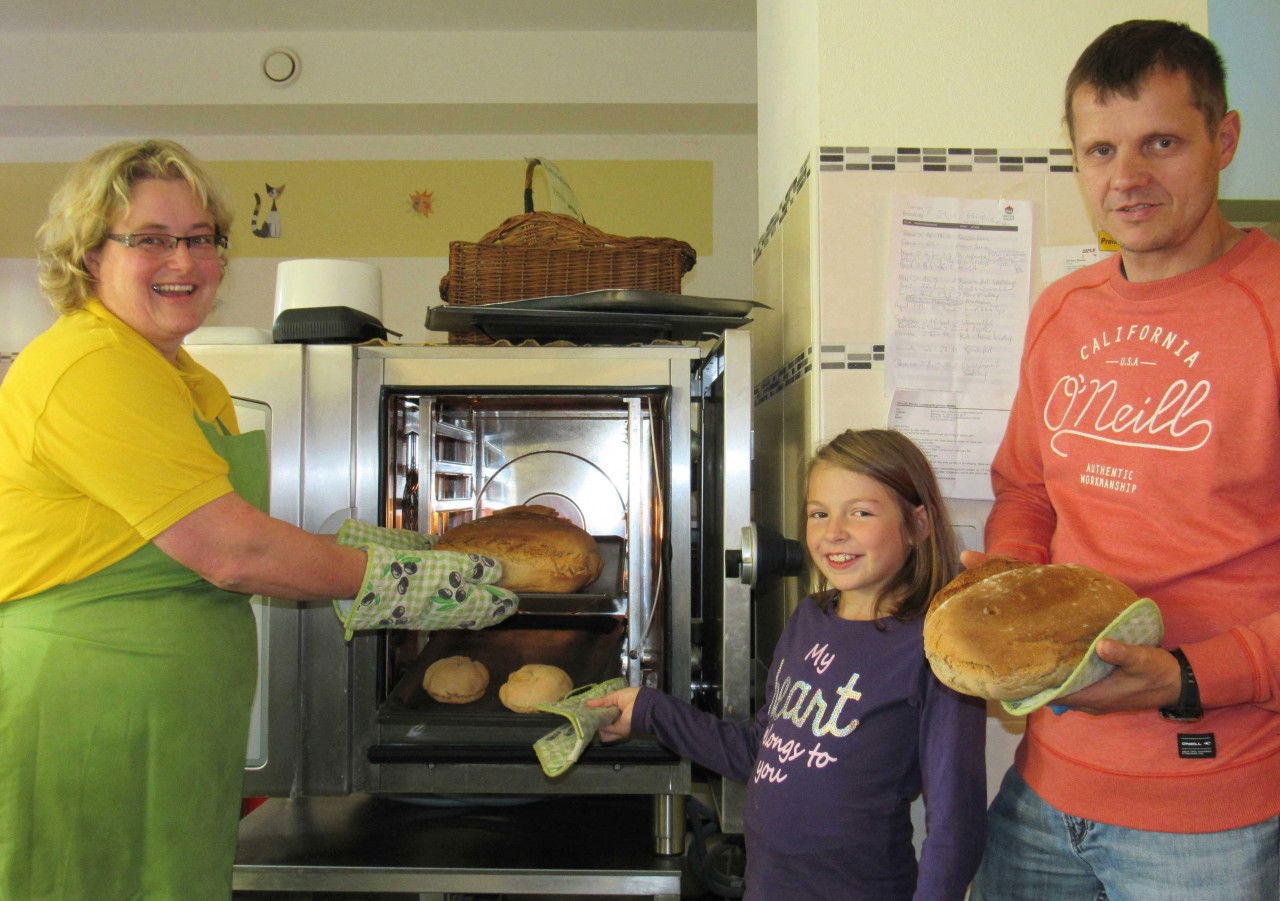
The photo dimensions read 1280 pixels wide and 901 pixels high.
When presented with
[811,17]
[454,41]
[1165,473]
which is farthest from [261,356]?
[454,41]

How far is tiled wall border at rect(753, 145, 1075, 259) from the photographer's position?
151 centimetres

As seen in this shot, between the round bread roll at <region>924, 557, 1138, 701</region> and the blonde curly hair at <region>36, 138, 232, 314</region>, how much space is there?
1.07m

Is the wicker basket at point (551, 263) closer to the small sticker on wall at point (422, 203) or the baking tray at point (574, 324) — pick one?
the baking tray at point (574, 324)

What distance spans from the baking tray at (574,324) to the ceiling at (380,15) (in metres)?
2.21

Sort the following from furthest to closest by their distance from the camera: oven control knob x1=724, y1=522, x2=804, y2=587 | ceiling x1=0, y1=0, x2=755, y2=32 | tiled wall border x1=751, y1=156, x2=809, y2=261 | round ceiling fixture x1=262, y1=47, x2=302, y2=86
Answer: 1. round ceiling fixture x1=262, y1=47, x2=302, y2=86
2. ceiling x1=0, y1=0, x2=755, y2=32
3. tiled wall border x1=751, y1=156, x2=809, y2=261
4. oven control knob x1=724, y1=522, x2=804, y2=587

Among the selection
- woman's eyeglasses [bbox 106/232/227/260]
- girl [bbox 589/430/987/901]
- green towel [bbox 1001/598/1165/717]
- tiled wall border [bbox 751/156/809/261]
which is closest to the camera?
green towel [bbox 1001/598/1165/717]

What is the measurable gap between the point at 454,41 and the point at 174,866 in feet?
10.5

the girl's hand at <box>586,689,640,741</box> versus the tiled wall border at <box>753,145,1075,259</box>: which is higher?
the tiled wall border at <box>753,145,1075,259</box>

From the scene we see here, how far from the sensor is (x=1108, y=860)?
1.01 meters

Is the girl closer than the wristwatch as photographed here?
No

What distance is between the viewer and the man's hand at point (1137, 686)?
854mm

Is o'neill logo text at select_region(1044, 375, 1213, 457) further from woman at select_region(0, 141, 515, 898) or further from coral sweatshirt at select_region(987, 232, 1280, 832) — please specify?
woman at select_region(0, 141, 515, 898)

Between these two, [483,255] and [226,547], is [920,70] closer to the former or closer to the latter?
[483,255]

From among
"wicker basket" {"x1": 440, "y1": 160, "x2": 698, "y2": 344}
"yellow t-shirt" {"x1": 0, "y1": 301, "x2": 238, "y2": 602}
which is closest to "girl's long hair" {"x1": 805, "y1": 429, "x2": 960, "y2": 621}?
"wicker basket" {"x1": 440, "y1": 160, "x2": 698, "y2": 344}
